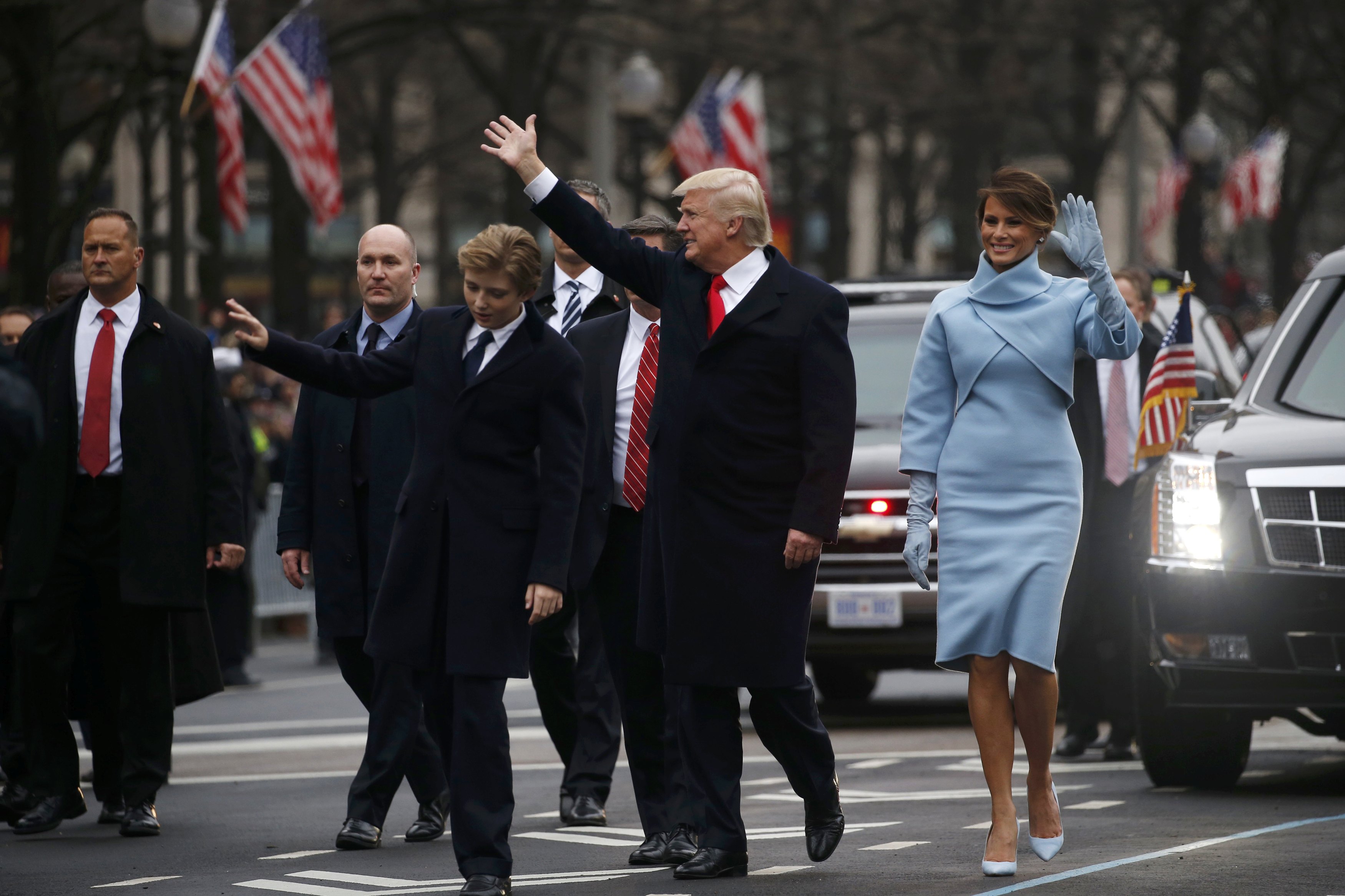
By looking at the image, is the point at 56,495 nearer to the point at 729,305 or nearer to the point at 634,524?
the point at 634,524

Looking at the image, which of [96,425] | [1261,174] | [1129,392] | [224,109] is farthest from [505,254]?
[1261,174]

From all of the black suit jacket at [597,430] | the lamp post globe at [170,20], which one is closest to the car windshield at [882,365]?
the black suit jacket at [597,430]

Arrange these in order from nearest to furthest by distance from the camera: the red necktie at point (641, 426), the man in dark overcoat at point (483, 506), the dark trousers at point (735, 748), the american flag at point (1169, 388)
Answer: the man in dark overcoat at point (483, 506) → the dark trousers at point (735, 748) → the red necktie at point (641, 426) → the american flag at point (1169, 388)

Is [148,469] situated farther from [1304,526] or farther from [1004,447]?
[1304,526]

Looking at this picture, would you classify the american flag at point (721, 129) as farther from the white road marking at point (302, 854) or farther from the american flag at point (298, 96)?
the white road marking at point (302, 854)

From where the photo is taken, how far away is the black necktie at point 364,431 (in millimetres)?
8219

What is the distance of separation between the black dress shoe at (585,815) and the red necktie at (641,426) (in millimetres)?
1156

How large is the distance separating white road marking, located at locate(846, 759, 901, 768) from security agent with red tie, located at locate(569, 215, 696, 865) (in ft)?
6.96

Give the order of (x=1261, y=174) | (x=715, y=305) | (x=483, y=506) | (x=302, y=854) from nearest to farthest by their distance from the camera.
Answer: (x=483, y=506) → (x=715, y=305) → (x=302, y=854) → (x=1261, y=174)

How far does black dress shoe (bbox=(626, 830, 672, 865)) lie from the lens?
7.27 meters

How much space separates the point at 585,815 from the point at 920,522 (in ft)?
7.00

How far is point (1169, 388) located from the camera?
10375 millimetres

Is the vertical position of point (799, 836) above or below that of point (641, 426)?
below

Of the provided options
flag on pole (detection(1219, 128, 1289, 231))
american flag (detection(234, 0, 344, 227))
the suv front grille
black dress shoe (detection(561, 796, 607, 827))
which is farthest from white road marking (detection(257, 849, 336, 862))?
flag on pole (detection(1219, 128, 1289, 231))
